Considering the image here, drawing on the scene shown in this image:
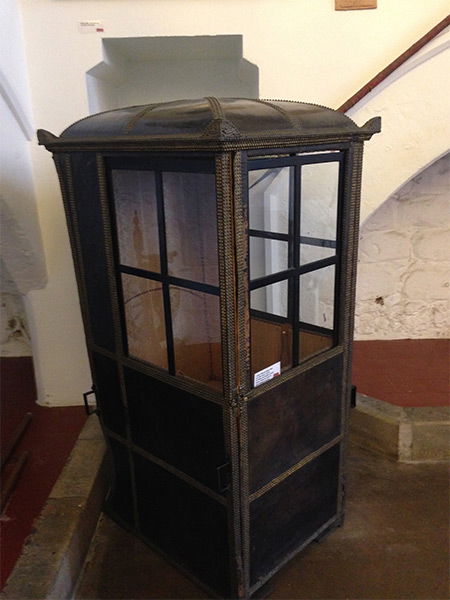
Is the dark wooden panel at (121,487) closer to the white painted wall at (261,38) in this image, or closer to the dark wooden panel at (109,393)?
the dark wooden panel at (109,393)

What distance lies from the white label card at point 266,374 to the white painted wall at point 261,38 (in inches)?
45.7

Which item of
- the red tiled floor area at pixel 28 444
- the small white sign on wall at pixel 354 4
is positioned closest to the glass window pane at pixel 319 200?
the small white sign on wall at pixel 354 4

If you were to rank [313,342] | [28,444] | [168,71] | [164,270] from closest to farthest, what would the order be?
[164,270] → [313,342] → [28,444] → [168,71]

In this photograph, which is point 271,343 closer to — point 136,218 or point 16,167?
point 136,218

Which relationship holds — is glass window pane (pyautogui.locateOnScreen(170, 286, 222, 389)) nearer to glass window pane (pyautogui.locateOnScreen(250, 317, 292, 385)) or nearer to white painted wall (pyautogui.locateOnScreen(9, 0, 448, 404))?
glass window pane (pyautogui.locateOnScreen(250, 317, 292, 385))

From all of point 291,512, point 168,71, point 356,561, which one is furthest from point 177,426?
point 168,71

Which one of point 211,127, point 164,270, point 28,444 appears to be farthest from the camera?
point 28,444

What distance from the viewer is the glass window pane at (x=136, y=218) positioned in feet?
5.27

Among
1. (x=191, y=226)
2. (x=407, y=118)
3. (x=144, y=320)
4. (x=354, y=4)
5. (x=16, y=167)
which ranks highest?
(x=354, y=4)

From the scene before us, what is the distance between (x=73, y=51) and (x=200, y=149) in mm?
1249

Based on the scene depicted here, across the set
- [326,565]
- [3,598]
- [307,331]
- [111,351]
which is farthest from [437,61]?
[3,598]

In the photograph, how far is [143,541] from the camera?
2125mm

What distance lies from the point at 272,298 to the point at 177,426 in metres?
0.54

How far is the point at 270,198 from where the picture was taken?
5.63ft
